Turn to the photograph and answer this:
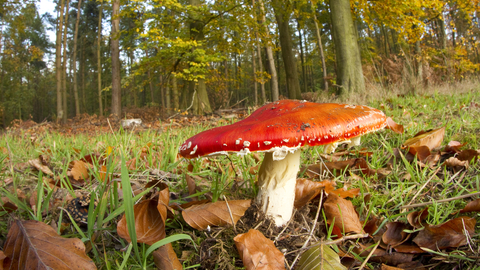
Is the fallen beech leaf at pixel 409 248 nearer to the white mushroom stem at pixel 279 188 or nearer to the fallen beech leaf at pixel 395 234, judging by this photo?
the fallen beech leaf at pixel 395 234

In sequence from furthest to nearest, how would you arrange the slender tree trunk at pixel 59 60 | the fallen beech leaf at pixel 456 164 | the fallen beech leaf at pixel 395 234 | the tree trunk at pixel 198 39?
the slender tree trunk at pixel 59 60
the tree trunk at pixel 198 39
the fallen beech leaf at pixel 456 164
the fallen beech leaf at pixel 395 234

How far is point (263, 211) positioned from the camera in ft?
4.46

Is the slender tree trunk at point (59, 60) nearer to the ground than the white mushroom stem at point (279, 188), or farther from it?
farther from it

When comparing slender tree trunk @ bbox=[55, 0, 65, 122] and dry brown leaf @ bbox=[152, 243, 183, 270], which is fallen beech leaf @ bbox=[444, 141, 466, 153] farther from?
slender tree trunk @ bbox=[55, 0, 65, 122]

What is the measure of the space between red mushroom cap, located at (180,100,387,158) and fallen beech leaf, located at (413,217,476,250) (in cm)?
57

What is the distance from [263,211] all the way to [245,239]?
0.28 m

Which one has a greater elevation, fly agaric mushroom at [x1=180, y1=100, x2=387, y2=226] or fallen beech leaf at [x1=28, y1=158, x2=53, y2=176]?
fly agaric mushroom at [x1=180, y1=100, x2=387, y2=226]

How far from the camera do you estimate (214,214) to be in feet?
4.19

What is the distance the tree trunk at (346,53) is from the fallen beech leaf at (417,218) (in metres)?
4.69

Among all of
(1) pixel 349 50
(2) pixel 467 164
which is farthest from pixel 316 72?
(2) pixel 467 164

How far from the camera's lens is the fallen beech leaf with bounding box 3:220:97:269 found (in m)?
0.96

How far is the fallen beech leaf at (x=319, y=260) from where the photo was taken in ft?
3.28

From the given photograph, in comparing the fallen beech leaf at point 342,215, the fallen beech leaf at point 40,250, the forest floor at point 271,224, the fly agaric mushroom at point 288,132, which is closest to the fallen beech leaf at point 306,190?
the forest floor at point 271,224

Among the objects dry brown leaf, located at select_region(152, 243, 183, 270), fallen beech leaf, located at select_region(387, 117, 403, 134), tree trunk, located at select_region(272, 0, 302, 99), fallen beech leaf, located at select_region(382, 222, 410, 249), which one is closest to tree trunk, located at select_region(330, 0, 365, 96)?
fallen beech leaf, located at select_region(387, 117, 403, 134)
